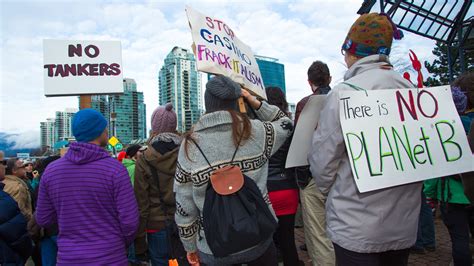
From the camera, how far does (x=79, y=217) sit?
225 centimetres

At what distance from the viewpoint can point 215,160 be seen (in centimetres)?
196

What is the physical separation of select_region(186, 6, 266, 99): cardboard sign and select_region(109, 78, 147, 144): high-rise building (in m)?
38.2

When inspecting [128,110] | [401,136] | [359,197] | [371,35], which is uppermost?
[128,110]

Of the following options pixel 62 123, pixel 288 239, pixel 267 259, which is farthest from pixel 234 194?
pixel 62 123

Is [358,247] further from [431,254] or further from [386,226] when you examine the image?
[431,254]

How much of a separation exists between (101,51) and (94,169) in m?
5.72

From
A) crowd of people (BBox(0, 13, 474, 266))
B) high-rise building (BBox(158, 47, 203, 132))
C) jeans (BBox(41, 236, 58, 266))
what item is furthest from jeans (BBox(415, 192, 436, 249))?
high-rise building (BBox(158, 47, 203, 132))

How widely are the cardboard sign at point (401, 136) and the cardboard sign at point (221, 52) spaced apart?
113cm

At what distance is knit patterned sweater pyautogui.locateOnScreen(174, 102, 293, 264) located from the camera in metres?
1.94

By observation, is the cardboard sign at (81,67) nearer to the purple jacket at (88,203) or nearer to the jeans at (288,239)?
the purple jacket at (88,203)

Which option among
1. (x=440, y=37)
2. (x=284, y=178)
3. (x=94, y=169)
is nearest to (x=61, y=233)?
(x=94, y=169)

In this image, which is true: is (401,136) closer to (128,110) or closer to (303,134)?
(303,134)

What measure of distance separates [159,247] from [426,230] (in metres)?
3.60

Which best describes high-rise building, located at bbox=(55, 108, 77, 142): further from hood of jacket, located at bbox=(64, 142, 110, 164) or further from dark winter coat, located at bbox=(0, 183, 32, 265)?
hood of jacket, located at bbox=(64, 142, 110, 164)
